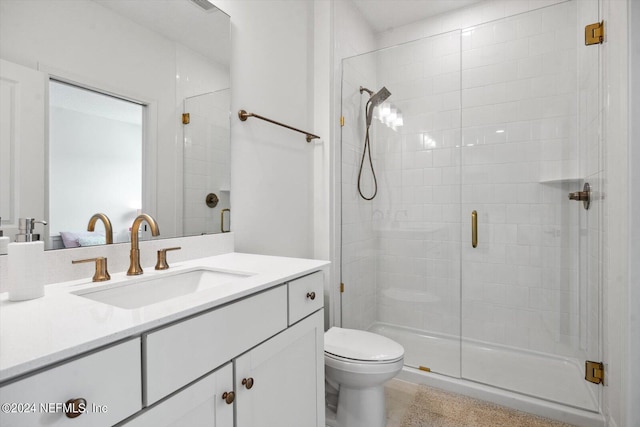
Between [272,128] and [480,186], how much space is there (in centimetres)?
143

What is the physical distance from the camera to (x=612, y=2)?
146 cm

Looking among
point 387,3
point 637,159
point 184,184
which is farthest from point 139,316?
point 387,3

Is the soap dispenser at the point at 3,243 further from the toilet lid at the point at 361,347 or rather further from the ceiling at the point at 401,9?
the ceiling at the point at 401,9

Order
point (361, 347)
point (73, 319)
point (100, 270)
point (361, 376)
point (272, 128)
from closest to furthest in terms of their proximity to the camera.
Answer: point (73, 319)
point (100, 270)
point (361, 376)
point (361, 347)
point (272, 128)

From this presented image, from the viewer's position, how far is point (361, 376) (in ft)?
4.97

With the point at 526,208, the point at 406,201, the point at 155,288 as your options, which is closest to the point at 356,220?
the point at 406,201

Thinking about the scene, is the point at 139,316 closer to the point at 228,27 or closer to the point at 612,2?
the point at 228,27

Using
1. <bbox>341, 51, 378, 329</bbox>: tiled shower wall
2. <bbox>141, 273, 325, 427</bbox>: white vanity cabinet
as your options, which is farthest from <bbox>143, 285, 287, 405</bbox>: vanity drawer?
<bbox>341, 51, 378, 329</bbox>: tiled shower wall

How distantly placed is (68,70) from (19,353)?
36.5 inches

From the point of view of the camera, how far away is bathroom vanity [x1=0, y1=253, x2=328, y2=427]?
0.54 m

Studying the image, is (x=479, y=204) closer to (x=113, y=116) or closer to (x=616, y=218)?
(x=616, y=218)

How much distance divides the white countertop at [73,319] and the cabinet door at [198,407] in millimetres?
171

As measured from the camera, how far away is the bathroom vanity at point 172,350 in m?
0.54

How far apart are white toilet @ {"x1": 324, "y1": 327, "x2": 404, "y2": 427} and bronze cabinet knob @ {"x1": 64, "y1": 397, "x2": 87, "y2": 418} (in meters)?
1.18
